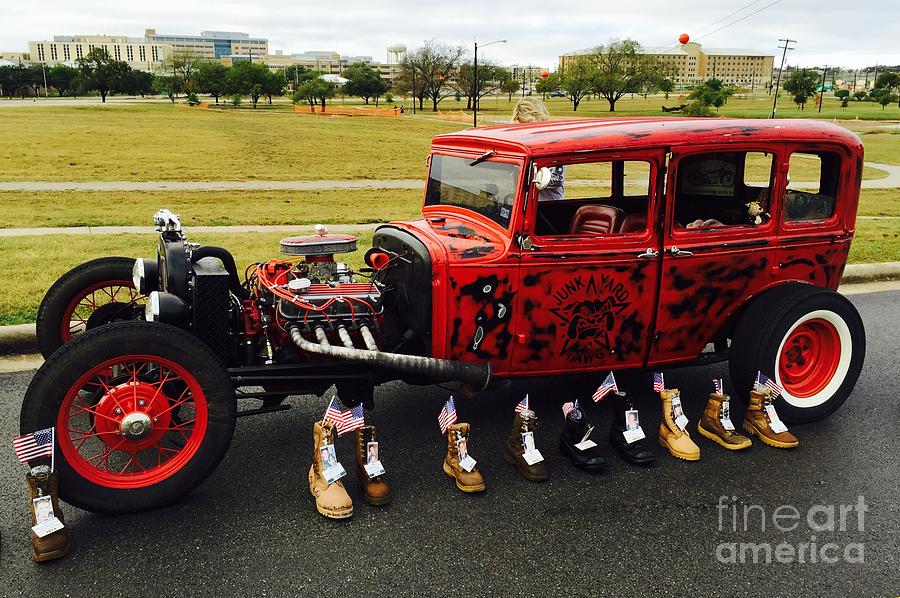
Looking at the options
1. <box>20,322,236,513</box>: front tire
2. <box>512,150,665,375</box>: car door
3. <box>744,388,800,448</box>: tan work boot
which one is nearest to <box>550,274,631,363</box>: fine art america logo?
<box>512,150,665,375</box>: car door

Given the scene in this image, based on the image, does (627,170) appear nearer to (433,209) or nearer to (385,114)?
(433,209)

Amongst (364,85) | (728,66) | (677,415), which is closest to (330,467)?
(677,415)

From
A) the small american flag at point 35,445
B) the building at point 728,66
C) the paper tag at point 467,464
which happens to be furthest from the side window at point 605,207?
the building at point 728,66

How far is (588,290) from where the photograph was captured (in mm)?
4145

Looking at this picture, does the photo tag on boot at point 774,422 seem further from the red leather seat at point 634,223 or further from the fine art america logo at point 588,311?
the red leather seat at point 634,223

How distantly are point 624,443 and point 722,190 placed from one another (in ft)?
6.82

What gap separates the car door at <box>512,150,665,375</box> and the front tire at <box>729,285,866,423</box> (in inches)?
25.0

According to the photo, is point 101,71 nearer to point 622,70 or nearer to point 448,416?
point 622,70

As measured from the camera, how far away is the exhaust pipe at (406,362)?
3693 mm

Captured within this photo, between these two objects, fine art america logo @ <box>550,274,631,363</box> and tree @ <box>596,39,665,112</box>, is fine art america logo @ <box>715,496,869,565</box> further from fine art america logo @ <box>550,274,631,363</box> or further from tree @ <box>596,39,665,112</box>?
tree @ <box>596,39,665,112</box>

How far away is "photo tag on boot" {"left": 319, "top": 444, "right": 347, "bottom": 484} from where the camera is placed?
3555 mm

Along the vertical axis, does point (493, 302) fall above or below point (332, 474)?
above

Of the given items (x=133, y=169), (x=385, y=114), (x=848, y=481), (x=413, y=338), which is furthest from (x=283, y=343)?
(x=385, y=114)

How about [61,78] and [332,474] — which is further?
[61,78]
